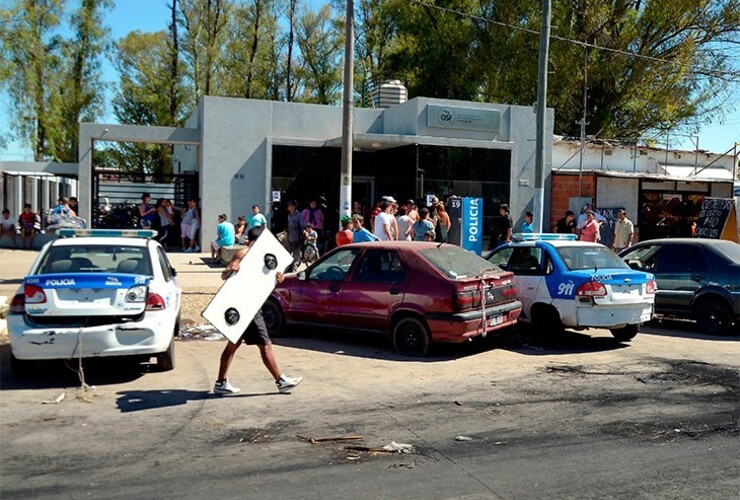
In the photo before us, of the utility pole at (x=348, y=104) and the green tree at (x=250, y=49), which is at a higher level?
the green tree at (x=250, y=49)

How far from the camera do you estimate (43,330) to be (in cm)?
773

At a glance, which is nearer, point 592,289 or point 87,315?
point 87,315

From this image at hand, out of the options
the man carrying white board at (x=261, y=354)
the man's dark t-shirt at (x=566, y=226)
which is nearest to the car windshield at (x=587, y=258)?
the man carrying white board at (x=261, y=354)

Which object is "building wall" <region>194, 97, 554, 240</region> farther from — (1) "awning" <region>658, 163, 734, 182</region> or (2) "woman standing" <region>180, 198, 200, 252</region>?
(1) "awning" <region>658, 163, 734, 182</region>

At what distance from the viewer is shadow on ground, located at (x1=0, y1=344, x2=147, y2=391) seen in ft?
26.4

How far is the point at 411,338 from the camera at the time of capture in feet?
31.8

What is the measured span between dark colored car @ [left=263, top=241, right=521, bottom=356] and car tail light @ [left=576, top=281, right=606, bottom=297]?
2.97 ft

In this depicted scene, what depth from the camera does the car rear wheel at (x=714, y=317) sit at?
11609 mm

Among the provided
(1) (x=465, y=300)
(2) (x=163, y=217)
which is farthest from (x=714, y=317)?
(2) (x=163, y=217)

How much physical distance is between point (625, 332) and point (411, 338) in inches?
139

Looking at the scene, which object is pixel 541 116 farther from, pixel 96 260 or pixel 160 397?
pixel 160 397

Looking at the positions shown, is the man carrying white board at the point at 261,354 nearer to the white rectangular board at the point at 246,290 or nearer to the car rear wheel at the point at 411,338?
the white rectangular board at the point at 246,290

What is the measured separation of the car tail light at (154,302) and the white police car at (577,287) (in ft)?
17.6

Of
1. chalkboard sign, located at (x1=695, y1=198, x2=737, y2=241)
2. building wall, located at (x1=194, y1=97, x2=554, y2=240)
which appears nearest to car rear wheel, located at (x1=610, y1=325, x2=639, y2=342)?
chalkboard sign, located at (x1=695, y1=198, x2=737, y2=241)
